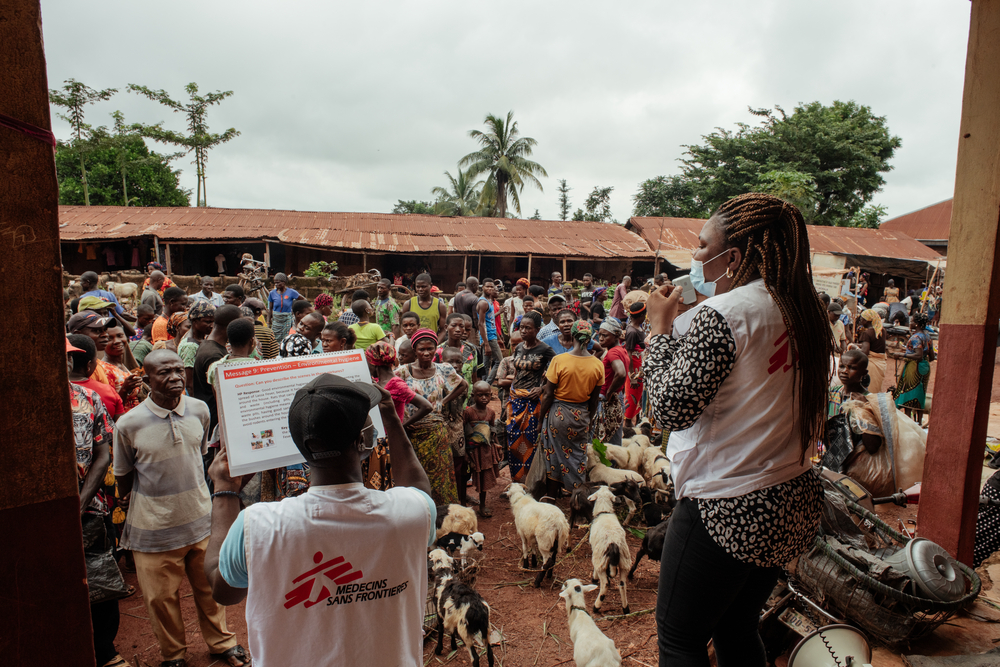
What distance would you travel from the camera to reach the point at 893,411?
4.28 m

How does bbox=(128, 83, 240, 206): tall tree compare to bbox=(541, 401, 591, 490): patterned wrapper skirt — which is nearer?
bbox=(541, 401, 591, 490): patterned wrapper skirt

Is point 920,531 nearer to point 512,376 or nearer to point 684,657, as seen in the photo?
point 684,657

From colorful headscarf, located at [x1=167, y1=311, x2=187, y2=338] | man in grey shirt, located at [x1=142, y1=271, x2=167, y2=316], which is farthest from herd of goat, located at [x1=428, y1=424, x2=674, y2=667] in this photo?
man in grey shirt, located at [x1=142, y1=271, x2=167, y2=316]

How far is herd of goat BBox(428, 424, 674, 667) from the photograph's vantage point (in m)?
3.21

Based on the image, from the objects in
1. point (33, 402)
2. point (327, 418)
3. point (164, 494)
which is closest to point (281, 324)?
point (164, 494)

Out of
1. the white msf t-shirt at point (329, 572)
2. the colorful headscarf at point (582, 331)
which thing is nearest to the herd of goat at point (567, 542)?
the colorful headscarf at point (582, 331)

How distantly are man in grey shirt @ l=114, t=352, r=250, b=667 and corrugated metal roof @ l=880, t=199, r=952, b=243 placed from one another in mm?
37005

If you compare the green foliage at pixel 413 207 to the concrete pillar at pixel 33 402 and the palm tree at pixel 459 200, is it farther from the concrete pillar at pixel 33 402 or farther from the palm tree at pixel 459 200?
the concrete pillar at pixel 33 402

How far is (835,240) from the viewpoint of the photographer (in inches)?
945

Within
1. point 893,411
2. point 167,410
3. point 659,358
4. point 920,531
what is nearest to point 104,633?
point 167,410

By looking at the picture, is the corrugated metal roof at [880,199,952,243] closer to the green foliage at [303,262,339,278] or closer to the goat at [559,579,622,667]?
the green foliage at [303,262,339,278]

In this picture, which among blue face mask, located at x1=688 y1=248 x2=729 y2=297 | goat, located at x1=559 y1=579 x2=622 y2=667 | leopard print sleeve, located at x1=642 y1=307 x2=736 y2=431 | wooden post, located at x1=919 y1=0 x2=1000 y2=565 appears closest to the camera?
leopard print sleeve, located at x1=642 y1=307 x2=736 y2=431

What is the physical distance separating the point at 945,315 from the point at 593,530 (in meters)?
2.83

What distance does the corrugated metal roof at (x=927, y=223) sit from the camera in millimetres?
30797
